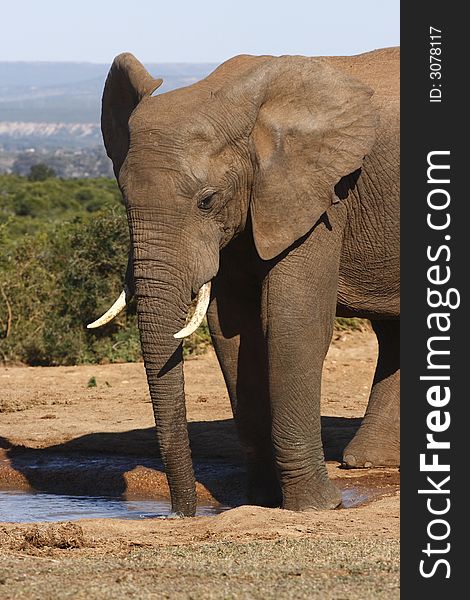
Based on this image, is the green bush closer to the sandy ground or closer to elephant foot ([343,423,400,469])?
the sandy ground

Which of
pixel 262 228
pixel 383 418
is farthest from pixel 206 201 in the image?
pixel 383 418

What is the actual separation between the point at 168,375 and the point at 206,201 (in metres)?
0.92

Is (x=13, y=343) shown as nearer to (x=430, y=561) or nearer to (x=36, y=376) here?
(x=36, y=376)

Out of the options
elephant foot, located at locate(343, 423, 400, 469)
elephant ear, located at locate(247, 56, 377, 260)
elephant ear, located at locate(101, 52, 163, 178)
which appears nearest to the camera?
elephant ear, located at locate(247, 56, 377, 260)

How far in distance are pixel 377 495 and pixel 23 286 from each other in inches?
330

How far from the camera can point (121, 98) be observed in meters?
7.81

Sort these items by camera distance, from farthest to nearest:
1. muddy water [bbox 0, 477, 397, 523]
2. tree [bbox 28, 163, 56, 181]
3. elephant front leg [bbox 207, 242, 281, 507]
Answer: tree [bbox 28, 163, 56, 181], muddy water [bbox 0, 477, 397, 523], elephant front leg [bbox 207, 242, 281, 507]

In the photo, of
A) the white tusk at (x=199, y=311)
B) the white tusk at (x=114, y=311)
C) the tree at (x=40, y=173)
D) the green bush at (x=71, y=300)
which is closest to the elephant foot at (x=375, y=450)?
the white tusk at (x=199, y=311)

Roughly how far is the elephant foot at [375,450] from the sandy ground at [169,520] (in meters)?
0.12

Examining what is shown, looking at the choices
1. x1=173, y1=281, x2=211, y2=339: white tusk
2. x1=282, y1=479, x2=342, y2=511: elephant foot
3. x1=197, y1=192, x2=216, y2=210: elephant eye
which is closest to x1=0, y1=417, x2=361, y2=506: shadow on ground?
x1=282, y1=479, x2=342, y2=511: elephant foot

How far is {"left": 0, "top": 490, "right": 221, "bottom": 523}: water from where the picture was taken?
8.25m

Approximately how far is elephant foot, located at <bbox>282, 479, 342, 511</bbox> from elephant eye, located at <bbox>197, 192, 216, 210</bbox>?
1.72 m

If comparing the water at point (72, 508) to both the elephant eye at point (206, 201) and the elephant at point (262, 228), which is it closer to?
the elephant at point (262, 228)

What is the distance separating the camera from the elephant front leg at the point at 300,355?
732 cm
